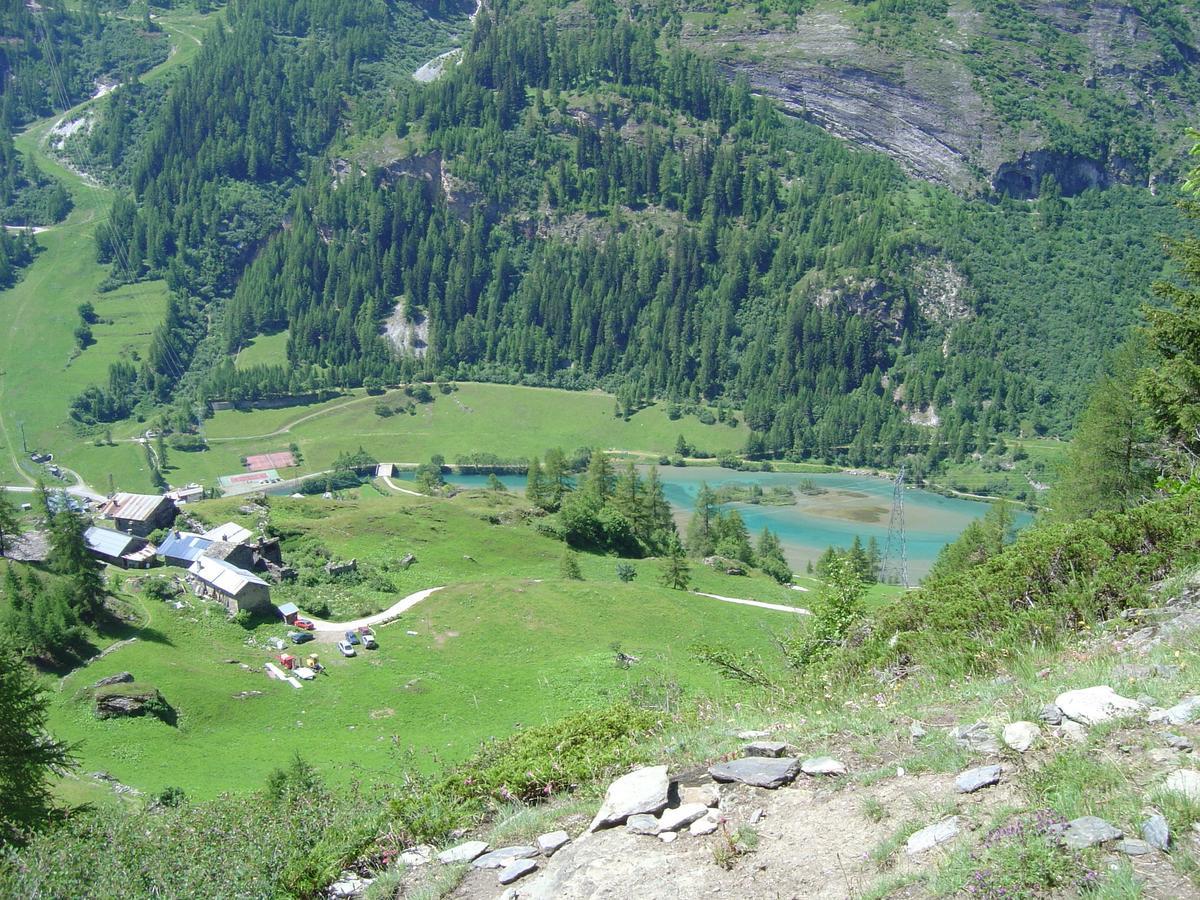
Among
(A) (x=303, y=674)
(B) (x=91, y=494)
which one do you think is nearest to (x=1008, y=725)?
(A) (x=303, y=674)

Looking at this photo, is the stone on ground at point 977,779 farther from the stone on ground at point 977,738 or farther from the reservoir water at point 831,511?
the reservoir water at point 831,511

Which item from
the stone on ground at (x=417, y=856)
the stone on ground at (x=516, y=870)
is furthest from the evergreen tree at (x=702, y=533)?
the stone on ground at (x=516, y=870)

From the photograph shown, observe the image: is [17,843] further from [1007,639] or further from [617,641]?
[617,641]

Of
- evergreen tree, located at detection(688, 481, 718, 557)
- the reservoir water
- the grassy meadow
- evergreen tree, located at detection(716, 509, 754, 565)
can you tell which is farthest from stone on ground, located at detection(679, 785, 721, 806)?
the reservoir water

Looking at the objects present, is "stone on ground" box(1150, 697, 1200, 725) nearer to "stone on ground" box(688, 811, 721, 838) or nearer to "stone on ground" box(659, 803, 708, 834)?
"stone on ground" box(688, 811, 721, 838)

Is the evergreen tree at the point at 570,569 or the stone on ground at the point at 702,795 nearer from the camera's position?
the stone on ground at the point at 702,795

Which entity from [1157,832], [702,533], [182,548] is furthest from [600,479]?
[1157,832]
